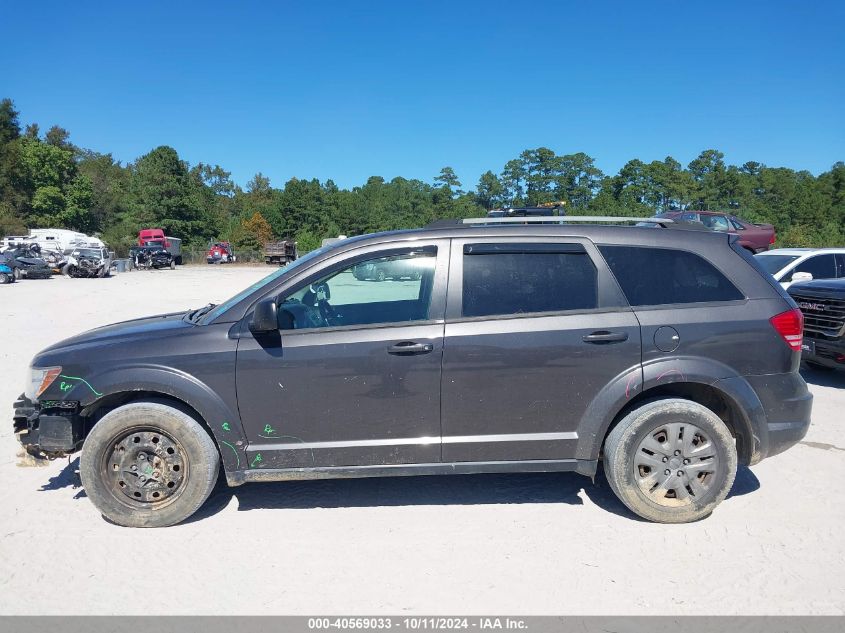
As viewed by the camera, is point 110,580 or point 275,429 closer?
point 110,580

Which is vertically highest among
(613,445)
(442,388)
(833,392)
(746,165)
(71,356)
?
(746,165)

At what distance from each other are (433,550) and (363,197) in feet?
269

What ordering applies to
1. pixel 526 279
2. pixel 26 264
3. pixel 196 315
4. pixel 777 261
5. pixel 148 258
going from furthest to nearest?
pixel 148 258 < pixel 26 264 < pixel 777 261 < pixel 196 315 < pixel 526 279

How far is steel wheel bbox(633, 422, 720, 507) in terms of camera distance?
379 cm

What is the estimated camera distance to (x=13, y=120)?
243ft

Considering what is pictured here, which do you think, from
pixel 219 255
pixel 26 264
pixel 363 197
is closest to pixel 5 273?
pixel 26 264

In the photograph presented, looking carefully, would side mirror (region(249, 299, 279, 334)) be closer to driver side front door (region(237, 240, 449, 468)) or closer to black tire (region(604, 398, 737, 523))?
driver side front door (region(237, 240, 449, 468))

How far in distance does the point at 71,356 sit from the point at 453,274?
2550 millimetres

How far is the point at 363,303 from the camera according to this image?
436 cm

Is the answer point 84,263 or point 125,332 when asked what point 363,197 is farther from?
point 125,332

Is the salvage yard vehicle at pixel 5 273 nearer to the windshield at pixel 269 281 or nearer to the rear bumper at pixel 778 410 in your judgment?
the windshield at pixel 269 281

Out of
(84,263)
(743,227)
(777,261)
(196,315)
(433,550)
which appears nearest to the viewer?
(433,550)

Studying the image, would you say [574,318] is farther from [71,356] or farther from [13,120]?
[13,120]

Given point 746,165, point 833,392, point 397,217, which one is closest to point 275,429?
point 833,392
